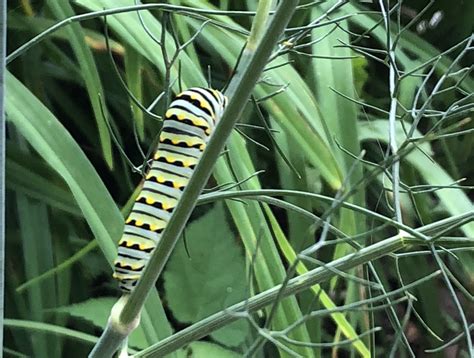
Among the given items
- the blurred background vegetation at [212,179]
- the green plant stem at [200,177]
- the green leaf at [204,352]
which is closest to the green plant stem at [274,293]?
the green plant stem at [200,177]

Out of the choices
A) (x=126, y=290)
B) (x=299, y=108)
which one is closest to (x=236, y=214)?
(x=299, y=108)

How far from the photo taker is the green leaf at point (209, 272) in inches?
24.2

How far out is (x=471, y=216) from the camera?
274 mm

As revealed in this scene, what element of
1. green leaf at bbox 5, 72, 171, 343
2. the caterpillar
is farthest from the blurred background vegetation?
the caterpillar

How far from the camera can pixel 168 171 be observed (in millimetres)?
301

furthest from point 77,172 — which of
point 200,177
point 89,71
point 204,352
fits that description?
point 200,177

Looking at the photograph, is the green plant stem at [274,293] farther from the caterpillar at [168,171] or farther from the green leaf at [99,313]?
the green leaf at [99,313]

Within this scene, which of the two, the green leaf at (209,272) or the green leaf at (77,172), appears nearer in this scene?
the green leaf at (77,172)

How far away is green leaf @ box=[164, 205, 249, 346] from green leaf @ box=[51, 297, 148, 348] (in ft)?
0.19

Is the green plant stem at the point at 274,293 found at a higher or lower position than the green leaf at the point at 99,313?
lower

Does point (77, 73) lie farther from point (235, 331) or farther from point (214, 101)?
point (214, 101)

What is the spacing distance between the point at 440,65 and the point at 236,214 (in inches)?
14.3

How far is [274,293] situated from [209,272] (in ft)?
1.18

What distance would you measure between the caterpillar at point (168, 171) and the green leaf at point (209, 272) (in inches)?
12.3
